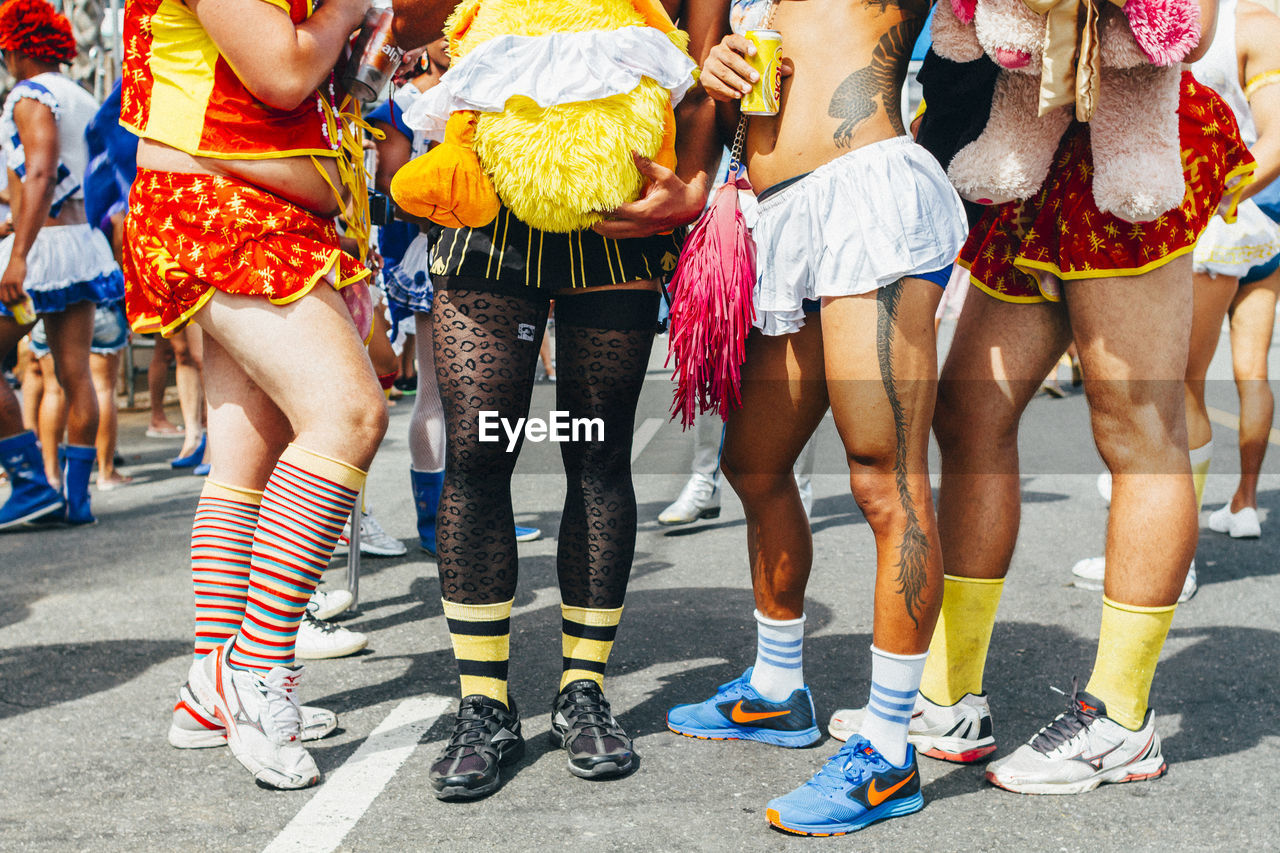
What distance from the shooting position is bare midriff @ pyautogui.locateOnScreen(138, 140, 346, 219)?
240cm

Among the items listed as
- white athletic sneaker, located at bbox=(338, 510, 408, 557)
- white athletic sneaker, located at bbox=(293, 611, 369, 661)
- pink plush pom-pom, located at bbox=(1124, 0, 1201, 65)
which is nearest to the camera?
pink plush pom-pom, located at bbox=(1124, 0, 1201, 65)

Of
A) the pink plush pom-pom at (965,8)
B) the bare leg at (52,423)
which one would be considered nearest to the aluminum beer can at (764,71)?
the pink plush pom-pom at (965,8)

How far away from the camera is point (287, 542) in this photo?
7.84 feet

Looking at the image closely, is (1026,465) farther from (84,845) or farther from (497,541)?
(84,845)

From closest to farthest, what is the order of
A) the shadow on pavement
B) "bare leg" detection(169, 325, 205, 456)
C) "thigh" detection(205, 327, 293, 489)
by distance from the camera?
"thigh" detection(205, 327, 293, 489)
the shadow on pavement
"bare leg" detection(169, 325, 205, 456)

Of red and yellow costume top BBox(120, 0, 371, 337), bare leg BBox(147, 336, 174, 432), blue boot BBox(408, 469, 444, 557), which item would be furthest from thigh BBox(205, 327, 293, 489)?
bare leg BBox(147, 336, 174, 432)

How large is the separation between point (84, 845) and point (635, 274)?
157 cm

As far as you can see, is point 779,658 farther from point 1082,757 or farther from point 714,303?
point 714,303

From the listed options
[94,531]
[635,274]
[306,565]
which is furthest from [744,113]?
[94,531]

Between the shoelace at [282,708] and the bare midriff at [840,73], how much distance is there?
1.51 meters

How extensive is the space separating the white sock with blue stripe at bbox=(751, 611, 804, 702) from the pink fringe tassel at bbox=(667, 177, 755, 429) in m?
0.58

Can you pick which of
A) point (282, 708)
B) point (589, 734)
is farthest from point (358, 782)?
point (589, 734)

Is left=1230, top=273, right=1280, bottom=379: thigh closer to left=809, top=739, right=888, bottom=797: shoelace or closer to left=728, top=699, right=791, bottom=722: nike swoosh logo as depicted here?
left=728, top=699, right=791, bottom=722: nike swoosh logo

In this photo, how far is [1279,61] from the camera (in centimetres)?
367
